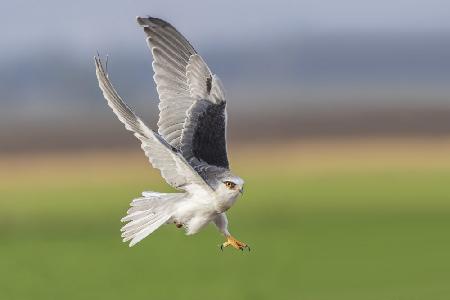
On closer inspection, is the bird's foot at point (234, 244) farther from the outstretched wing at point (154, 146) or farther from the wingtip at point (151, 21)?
the wingtip at point (151, 21)

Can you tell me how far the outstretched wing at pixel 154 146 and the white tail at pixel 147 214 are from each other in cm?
25

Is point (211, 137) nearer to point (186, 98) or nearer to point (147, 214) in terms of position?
point (186, 98)

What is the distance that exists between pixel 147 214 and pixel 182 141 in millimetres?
768

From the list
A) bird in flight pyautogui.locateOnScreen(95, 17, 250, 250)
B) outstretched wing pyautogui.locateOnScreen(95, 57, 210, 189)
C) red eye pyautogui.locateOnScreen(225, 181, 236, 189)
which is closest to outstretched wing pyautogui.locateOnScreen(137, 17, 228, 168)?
bird in flight pyautogui.locateOnScreen(95, 17, 250, 250)

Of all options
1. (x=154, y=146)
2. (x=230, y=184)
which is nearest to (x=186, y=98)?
(x=154, y=146)

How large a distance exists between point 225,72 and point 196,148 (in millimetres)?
70324

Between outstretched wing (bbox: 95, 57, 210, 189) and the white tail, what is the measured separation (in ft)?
0.83

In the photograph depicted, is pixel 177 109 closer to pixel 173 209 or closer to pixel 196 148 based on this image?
pixel 196 148

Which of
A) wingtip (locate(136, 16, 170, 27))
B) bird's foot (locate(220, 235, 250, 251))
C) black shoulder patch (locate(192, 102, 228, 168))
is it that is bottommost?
bird's foot (locate(220, 235, 250, 251))

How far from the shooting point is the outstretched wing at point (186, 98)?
10.3 m

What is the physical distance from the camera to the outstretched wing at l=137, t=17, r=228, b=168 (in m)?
10.3

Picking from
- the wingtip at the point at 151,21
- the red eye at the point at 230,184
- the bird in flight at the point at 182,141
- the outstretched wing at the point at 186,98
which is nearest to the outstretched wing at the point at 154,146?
the bird in flight at the point at 182,141

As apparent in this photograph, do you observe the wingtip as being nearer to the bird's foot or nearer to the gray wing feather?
the gray wing feather

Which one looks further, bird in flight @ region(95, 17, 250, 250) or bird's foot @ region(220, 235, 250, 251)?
bird's foot @ region(220, 235, 250, 251)
